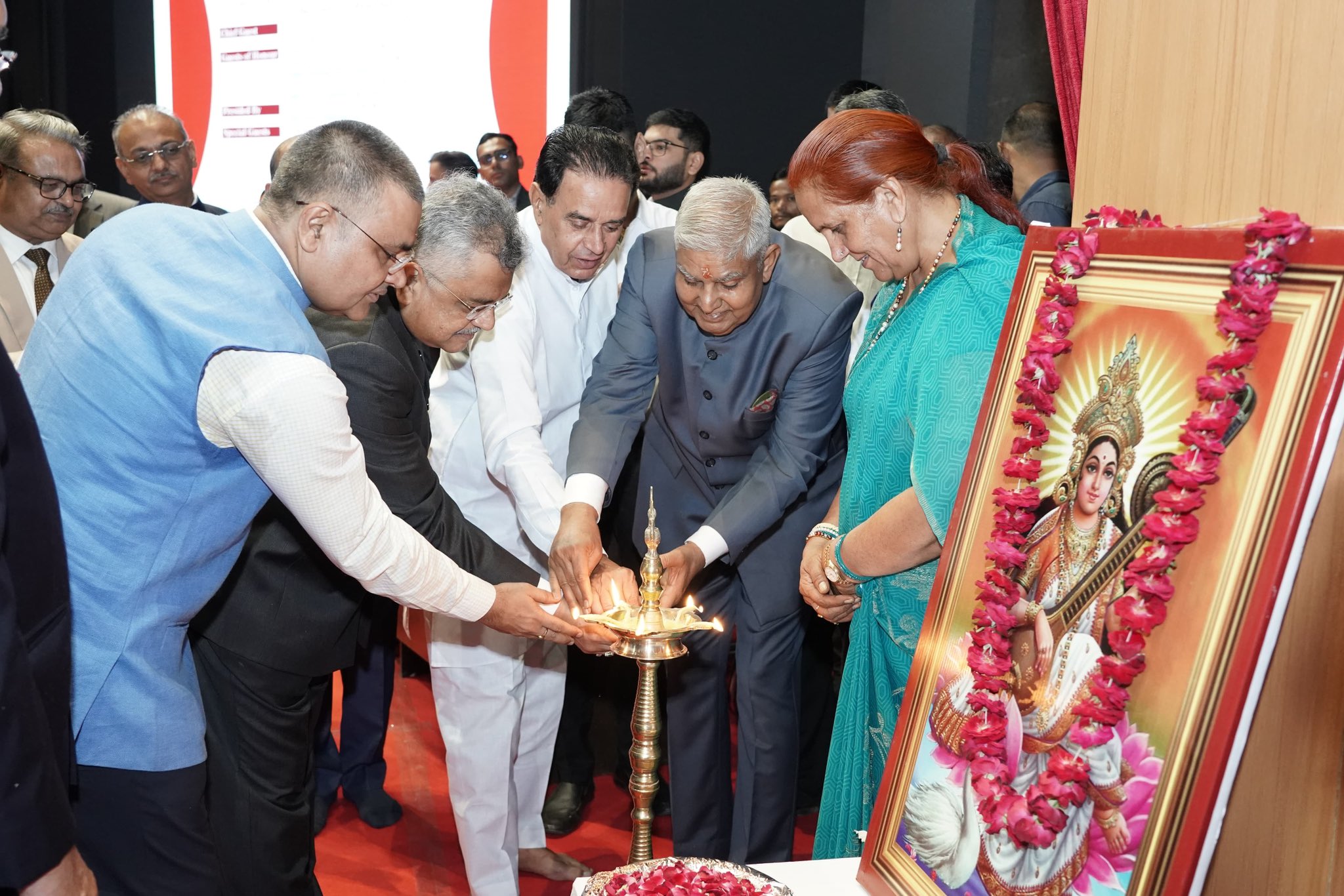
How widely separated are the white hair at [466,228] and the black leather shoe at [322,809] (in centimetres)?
167

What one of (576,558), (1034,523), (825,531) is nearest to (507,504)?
(576,558)

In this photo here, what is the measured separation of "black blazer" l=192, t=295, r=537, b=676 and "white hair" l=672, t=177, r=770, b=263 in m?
0.60

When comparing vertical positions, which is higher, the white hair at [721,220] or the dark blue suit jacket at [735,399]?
the white hair at [721,220]

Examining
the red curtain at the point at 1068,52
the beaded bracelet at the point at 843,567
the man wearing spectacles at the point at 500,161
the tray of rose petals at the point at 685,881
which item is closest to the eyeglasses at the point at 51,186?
the man wearing spectacles at the point at 500,161

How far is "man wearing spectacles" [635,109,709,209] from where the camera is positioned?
4926 mm

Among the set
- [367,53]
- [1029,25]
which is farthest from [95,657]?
[367,53]

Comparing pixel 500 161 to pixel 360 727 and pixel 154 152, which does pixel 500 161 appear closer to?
pixel 154 152

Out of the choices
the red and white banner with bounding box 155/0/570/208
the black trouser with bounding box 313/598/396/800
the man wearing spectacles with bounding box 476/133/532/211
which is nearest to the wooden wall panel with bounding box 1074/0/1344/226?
the black trouser with bounding box 313/598/396/800

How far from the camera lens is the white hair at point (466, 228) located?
7.43 ft

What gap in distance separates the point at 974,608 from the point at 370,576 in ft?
3.07

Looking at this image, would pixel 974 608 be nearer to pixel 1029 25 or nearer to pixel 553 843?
pixel 553 843

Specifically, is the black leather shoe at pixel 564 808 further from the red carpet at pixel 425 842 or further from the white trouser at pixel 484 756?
the white trouser at pixel 484 756

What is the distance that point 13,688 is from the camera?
3.81ft

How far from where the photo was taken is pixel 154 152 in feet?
14.8
